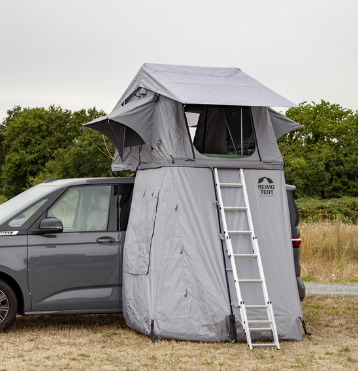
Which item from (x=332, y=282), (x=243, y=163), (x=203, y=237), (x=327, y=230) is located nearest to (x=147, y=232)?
(x=203, y=237)

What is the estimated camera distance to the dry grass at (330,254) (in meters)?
13.5

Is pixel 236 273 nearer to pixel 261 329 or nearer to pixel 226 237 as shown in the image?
pixel 226 237

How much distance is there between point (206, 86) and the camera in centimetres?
789

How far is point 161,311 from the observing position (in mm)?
7258

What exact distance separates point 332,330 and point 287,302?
118 cm

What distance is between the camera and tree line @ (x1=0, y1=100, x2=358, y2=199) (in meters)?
43.9

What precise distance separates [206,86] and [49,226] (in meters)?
2.62

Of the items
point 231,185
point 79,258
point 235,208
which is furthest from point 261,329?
point 79,258

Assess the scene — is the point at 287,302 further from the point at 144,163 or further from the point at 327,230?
the point at 327,230

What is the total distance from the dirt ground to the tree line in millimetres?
27751

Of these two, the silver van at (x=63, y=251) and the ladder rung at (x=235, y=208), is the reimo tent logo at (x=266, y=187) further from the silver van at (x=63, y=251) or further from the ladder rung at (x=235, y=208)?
the silver van at (x=63, y=251)

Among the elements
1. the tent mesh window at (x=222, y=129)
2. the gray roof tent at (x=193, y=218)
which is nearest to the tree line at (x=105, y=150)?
the tent mesh window at (x=222, y=129)

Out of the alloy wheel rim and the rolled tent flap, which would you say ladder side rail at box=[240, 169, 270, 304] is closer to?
the rolled tent flap

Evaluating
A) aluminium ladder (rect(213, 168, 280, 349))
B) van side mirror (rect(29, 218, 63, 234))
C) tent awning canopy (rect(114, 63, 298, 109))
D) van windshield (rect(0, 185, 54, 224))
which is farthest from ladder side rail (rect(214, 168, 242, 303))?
van windshield (rect(0, 185, 54, 224))
